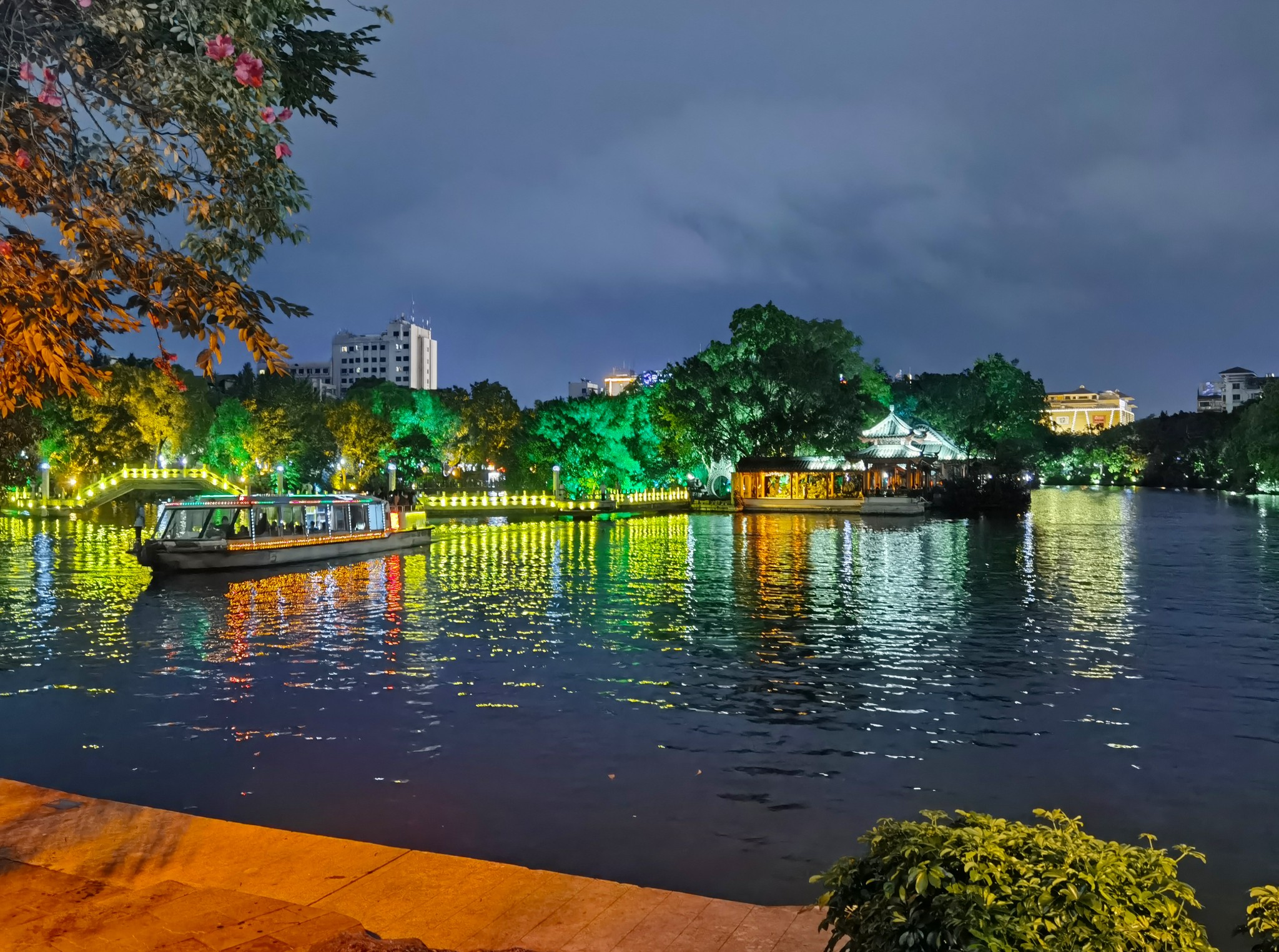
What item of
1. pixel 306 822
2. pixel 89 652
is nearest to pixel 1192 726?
pixel 306 822

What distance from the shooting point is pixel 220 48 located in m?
6.04

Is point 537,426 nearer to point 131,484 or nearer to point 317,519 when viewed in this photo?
point 131,484

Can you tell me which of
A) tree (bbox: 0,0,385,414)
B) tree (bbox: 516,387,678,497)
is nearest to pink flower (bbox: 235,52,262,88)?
tree (bbox: 0,0,385,414)

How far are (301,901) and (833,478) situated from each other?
7334 centimetres

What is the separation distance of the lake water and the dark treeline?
46.5 m

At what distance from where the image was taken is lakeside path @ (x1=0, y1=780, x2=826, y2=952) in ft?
18.7

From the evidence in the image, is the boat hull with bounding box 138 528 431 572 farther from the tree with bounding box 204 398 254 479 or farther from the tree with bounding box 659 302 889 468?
the tree with bounding box 204 398 254 479

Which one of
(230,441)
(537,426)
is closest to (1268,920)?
(537,426)

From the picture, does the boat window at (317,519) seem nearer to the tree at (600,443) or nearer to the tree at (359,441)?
the tree at (600,443)

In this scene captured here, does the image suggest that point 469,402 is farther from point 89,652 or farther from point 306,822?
point 306,822

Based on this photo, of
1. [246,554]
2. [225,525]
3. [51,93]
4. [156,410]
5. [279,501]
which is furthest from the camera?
[156,410]

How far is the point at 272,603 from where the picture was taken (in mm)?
27688

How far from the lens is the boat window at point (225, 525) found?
37.7 m

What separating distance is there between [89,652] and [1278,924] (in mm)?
20179
